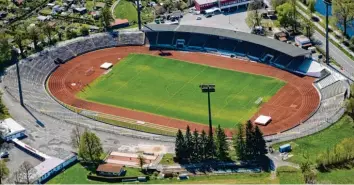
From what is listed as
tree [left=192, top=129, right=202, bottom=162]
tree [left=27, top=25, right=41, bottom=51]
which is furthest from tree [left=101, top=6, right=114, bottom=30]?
tree [left=192, top=129, right=202, bottom=162]

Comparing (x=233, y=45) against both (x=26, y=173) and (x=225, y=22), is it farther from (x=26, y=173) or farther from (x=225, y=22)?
(x=26, y=173)

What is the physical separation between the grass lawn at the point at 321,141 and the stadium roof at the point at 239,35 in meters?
31.9

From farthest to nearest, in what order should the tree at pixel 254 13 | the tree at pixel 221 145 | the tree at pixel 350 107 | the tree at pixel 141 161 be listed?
the tree at pixel 254 13 → the tree at pixel 350 107 → the tree at pixel 221 145 → the tree at pixel 141 161

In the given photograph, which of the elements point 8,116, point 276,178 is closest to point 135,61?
point 8,116

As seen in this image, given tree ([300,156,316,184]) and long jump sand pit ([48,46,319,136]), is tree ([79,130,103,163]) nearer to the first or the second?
long jump sand pit ([48,46,319,136])

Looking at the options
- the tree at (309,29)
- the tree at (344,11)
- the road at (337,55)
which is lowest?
the road at (337,55)

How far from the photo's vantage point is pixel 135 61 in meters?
180

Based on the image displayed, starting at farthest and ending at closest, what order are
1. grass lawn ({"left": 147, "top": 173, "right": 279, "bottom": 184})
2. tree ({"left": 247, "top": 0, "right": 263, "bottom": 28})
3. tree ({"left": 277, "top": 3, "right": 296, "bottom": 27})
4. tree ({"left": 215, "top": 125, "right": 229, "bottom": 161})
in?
tree ({"left": 247, "top": 0, "right": 263, "bottom": 28}) < tree ({"left": 277, "top": 3, "right": 296, "bottom": 27}) < tree ({"left": 215, "top": 125, "right": 229, "bottom": 161}) < grass lawn ({"left": 147, "top": 173, "right": 279, "bottom": 184})

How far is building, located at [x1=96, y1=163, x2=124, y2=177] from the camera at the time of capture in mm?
125750

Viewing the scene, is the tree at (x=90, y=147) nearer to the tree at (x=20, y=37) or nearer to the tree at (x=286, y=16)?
the tree at (x=20, y=37)

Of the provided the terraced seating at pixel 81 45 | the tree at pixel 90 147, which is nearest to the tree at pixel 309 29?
the terraced seating at pixel 81 45

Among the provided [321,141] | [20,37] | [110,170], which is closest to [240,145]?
[321,141]

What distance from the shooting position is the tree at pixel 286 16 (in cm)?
18550

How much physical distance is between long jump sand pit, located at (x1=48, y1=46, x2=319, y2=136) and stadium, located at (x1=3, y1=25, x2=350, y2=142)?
0.22m
